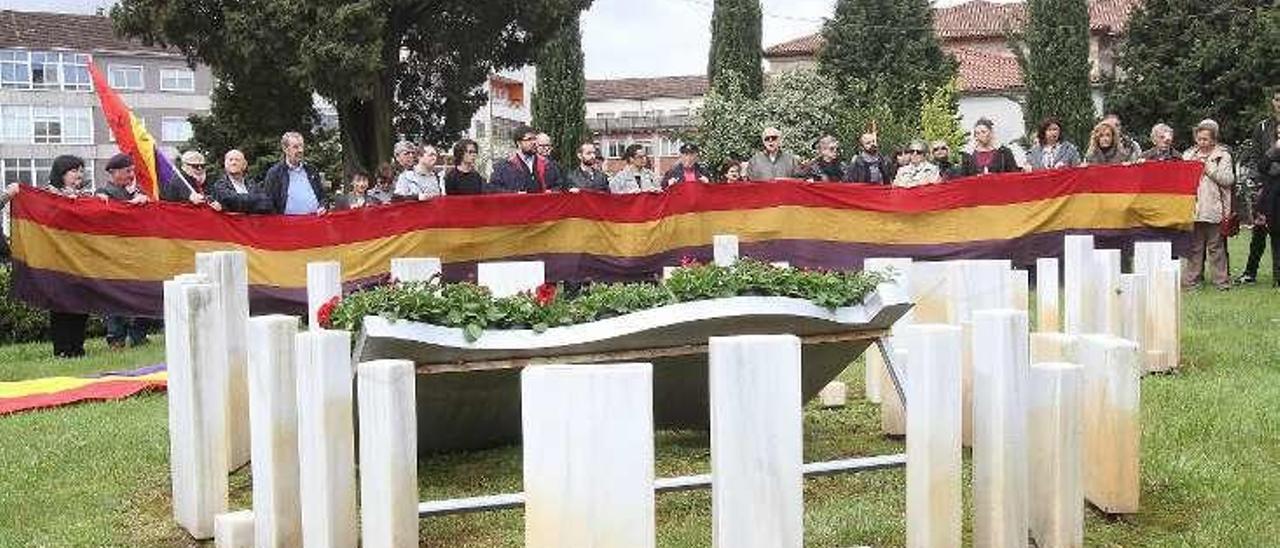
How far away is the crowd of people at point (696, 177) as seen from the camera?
13969 mm

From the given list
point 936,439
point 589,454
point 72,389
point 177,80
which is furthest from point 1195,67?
point 177,80

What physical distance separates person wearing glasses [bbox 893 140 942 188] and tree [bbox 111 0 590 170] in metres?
14.8

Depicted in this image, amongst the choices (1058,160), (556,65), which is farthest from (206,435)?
(556,65)

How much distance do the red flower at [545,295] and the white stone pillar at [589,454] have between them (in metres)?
2.54

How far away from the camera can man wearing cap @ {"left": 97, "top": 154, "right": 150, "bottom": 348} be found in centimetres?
1394

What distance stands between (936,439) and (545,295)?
2044mm

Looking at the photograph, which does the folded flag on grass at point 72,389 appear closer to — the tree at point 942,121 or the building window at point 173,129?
the tree at point 942,121

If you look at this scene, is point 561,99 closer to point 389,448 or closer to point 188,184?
point 188,184

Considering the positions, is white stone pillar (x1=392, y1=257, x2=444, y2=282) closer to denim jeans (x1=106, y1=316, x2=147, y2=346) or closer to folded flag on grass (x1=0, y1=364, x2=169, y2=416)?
folded flag on grass (x1=0, y1=364, x2=169, y2=416)

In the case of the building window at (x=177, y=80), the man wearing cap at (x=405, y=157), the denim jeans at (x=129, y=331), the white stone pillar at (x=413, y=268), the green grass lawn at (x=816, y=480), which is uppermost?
the building window at (x=177, y=80)

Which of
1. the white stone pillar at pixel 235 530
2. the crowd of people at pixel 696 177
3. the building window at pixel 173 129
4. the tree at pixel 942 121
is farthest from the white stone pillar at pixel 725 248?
the building window at pixel 173 129

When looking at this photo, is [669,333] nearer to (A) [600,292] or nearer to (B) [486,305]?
(A) [600,292]

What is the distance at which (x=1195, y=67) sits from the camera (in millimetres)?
47875

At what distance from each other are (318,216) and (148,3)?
18161 millimetres
